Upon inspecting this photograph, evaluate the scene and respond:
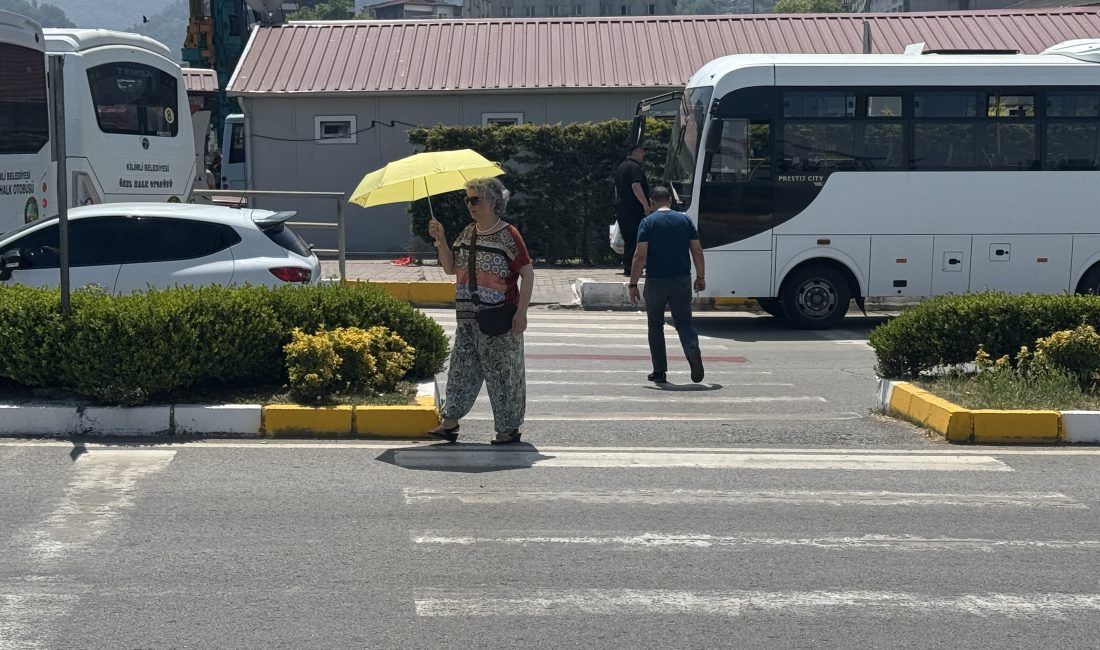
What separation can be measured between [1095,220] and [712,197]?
4993 millimetres

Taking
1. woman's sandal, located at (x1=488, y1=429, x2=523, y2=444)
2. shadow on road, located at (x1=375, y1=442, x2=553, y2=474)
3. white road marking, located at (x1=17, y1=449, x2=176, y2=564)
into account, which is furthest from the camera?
woman's sandal, located at (x1=488, y1=429, x2=523, y2=444)

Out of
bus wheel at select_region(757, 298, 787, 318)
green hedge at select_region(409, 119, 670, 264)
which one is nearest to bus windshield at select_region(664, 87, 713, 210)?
bus wheel at select_region(757, 298, 787, 318)

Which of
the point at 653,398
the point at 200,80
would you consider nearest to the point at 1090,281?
the point at 653,398

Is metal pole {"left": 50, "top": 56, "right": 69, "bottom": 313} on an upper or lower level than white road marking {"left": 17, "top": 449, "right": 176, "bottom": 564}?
upper

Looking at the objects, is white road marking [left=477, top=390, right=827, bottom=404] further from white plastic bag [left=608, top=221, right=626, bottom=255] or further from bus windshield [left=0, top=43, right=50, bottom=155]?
bus windshield [left=0, top=43, right=50, bottom=155]

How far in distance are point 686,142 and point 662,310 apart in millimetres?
5560

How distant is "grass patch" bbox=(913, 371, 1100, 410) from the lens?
9570mm

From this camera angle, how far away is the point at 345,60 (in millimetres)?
27094

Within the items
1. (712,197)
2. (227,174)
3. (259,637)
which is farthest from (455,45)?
(259,637)

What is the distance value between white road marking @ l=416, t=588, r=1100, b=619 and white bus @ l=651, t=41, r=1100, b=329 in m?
10.9

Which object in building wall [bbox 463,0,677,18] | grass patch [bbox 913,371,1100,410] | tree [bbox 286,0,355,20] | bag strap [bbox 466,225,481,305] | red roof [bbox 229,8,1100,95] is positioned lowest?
grass patch [bbox 913,371,1100,410]

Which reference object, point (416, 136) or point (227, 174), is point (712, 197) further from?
point (227, 174)

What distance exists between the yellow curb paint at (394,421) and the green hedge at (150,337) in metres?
1.07

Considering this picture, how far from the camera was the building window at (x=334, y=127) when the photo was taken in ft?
87.5
